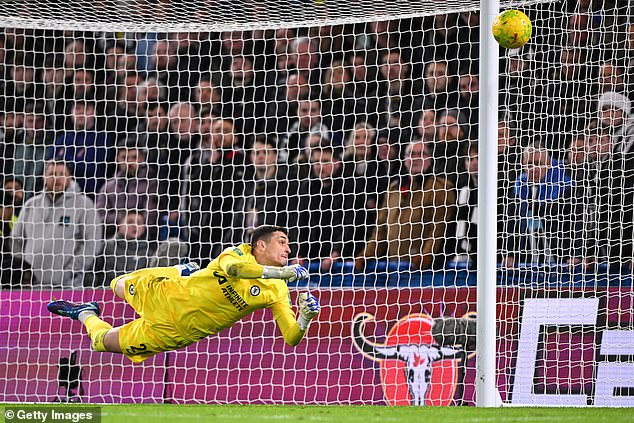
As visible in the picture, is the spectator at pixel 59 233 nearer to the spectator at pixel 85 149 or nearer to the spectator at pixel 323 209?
the spectator at pixel 85 149

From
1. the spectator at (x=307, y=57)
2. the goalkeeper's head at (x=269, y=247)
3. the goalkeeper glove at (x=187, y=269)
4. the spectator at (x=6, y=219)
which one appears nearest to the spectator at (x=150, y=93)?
the spectator at (x=307, y=57)

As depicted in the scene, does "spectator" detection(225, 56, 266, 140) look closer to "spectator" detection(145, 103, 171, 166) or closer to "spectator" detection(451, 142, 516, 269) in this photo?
"spectator" detection(145, 103, 171, 166)

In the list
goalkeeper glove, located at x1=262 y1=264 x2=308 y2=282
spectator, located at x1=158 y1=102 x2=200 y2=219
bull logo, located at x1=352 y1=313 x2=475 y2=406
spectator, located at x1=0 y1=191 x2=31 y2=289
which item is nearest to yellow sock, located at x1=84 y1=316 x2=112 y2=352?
goalkeeper glove, located at x1=262 y1=264 x2=308 y2=282

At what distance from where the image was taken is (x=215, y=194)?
1036 cm

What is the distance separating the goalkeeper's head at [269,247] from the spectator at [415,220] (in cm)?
155

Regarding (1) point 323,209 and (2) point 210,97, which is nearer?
(1) point 323,209

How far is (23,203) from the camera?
34.6 feet

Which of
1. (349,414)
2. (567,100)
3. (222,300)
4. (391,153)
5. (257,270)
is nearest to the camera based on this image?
(349,414)

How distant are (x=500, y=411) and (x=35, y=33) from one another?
7.00 m

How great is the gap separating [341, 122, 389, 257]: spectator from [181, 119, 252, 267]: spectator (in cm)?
96

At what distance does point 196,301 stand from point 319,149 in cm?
232

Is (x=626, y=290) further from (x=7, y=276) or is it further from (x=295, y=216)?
(x=7, y=276)

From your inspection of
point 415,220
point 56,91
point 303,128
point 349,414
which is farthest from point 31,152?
point 349,414

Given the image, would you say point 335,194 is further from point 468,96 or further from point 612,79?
point 612,79
